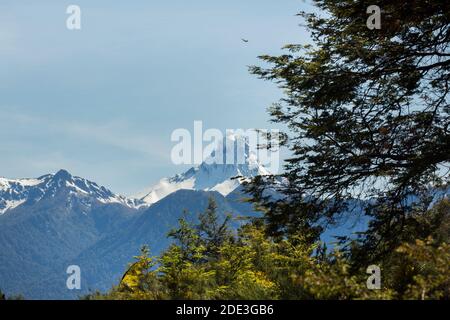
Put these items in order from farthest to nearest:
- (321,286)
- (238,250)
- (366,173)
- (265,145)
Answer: (265,145) → (238,250) → (366,173) → (321,286)

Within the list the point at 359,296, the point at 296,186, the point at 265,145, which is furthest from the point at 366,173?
the point at 359,296

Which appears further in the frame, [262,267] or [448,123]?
[262,267]

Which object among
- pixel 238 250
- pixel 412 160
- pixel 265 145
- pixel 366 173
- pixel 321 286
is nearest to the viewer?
pixel 321 286

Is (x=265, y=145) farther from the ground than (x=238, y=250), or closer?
farther from the ground

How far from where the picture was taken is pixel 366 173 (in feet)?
45.5

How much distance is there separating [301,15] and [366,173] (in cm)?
470

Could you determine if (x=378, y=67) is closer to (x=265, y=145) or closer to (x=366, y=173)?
(x=366, y=173)

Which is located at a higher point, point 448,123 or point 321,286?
point 448,123

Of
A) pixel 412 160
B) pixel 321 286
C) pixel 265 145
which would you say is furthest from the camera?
pixel 265 145

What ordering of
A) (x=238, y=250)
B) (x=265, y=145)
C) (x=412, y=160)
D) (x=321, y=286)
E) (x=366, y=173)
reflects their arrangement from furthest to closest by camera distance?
(x=265, y=145)
(x=238, y=250)
(x=366, y=173)
(x=412, y=160)
(x=321, y=286)
